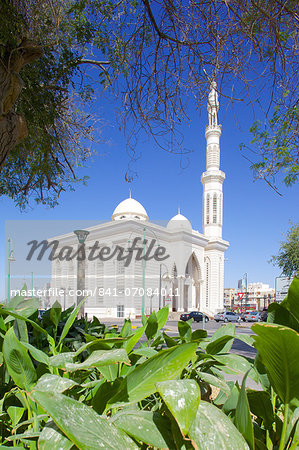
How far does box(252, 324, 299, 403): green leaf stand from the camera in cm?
51

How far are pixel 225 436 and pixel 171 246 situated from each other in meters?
37.3

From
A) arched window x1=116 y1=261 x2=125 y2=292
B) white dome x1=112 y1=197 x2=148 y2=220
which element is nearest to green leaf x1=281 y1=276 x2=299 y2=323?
arched window x1=116 y1=261 x2=125 y2=292

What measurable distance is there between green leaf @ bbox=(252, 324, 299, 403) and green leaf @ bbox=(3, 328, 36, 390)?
0.54m

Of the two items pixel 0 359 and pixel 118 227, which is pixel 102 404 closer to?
pixel 0 359

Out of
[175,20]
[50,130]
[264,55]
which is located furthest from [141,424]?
[50,130]

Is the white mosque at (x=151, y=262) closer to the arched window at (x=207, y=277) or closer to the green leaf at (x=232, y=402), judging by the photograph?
the arched window at (x=207, y=277)

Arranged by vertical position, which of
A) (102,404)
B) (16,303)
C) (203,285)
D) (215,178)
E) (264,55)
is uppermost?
(215,178)

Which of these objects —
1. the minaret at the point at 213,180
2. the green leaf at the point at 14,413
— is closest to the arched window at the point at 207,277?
the minaret at the point at 213,180

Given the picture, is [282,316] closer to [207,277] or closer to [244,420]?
[244,420]

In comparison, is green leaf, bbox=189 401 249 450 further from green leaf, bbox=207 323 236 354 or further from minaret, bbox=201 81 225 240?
minaret, bbox=201 81 225 240

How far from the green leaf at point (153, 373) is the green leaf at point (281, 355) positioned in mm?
123

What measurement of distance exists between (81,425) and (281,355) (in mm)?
343

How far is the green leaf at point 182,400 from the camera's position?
45 cm

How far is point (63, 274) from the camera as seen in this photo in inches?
1508
